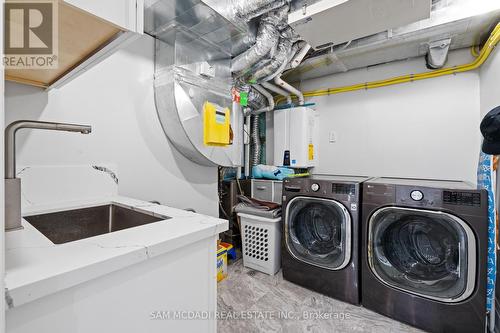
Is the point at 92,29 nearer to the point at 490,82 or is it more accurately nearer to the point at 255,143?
the point at 255,143

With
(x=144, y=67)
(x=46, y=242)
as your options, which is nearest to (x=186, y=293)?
(x=46, y=242)

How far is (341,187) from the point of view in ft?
5.97

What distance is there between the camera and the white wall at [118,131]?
1.21m

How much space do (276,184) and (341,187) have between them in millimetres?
996

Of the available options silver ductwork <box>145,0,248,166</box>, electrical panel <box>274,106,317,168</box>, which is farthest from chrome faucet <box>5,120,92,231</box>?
electrical panel <box>274,106,317,168</box>

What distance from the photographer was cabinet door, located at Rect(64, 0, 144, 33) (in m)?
Answer: 0.63

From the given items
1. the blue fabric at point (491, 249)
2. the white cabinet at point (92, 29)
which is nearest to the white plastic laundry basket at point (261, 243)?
the blue fabric at point (491, 249)

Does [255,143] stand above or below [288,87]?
below

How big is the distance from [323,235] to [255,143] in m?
1.55

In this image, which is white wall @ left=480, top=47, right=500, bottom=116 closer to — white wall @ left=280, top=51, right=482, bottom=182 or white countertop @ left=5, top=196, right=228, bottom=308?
white wall @ left=280, top=51, right=482, bottom=182

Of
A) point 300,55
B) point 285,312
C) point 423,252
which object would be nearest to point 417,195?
point 423,252

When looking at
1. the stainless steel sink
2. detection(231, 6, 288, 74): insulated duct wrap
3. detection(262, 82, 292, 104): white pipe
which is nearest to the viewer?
the stainless steel sink

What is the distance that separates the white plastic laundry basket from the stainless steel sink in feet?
4.33

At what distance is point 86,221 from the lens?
46.8 inches
